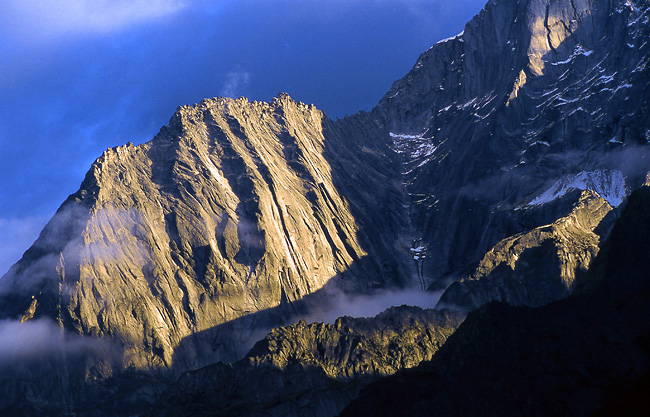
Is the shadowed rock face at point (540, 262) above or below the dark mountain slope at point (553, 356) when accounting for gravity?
above

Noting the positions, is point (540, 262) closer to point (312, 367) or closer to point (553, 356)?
point (553, 356)

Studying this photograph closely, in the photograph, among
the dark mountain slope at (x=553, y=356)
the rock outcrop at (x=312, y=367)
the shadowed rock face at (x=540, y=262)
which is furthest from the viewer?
the shadowed rock face at (x=540, y=262)

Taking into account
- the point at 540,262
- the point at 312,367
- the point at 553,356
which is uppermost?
the point at 540,262

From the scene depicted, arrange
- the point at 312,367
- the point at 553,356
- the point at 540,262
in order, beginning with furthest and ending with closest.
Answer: the point at 540,262, the point at 312,367, the point at 553,356

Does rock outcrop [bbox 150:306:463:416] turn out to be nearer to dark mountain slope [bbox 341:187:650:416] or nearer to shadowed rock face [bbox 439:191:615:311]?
dark mountain slope [bbox 341:187:650:416]

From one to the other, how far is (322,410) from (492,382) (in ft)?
89.2

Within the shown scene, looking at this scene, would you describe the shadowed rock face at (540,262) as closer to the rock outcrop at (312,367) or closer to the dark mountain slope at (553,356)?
the dark mountain slope at (553,356)

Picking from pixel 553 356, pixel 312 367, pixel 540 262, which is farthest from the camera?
pixel 540 262

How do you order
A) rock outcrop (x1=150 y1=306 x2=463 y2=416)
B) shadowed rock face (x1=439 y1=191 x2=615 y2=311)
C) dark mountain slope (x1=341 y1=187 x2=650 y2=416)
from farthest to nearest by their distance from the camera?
shadowed rock face (x1=439 y1=191 x2=615 y2=311) < rock outcrop (x1=150 y1=306 x2=463 y2=416) < dark mountain slope (x1=341 y1=187 x2=650 y2=416)

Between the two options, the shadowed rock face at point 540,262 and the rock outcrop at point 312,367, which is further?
the shadowed rock face at point 540,262

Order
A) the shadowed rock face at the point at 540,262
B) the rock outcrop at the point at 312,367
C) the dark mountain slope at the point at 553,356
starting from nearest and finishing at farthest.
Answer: the dark mountain slope at the point at 553,356
the rock outcrop at the point at 312,367
the shadowed rock face at the point at 540,262

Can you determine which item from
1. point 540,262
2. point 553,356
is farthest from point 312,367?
point 540,262

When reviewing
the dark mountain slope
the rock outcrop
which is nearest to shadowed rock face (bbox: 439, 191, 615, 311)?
the dark mountain slope

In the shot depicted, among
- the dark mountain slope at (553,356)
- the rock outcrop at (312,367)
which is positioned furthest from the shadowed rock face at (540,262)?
the rock outcrop at (312,367)
